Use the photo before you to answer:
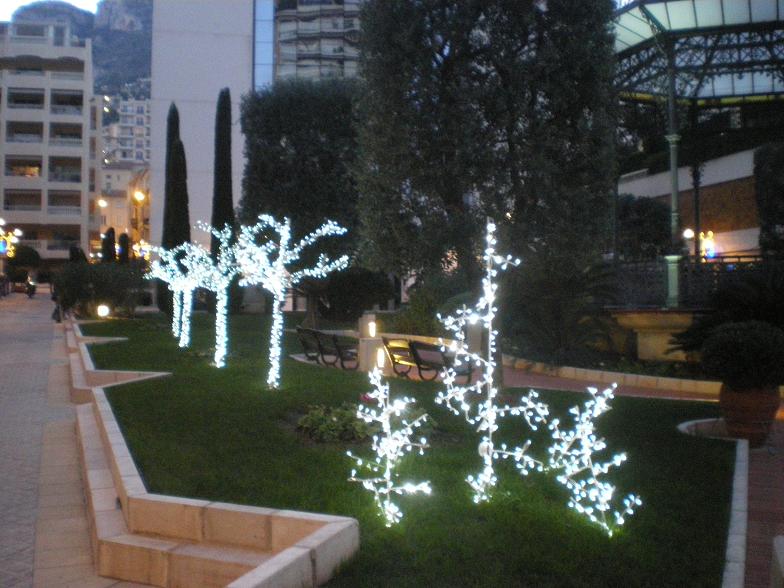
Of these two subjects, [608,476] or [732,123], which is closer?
[608,476]

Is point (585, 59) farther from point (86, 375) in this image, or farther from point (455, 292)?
point (455, 292)

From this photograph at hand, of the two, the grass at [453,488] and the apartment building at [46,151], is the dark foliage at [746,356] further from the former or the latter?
the apartment building at [46,151]

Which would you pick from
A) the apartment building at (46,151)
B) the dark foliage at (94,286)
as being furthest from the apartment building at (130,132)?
the dark foliage at (94,286)

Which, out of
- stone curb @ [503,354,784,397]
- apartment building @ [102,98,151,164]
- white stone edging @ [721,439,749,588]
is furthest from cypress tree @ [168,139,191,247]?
apartment building @ [102,98,151,164]

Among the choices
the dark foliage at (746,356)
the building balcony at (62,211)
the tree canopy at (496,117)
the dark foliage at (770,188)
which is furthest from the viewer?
the building balcony at (62,211)

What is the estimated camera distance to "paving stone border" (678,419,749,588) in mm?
5356

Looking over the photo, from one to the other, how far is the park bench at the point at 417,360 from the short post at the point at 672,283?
174 inches

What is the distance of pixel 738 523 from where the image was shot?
6469 mm

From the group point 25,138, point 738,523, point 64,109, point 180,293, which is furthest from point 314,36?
point 738,523

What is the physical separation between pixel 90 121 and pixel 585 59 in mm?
80101

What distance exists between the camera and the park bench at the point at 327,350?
1633 centimetres

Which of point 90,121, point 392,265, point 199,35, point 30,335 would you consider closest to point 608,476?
point 392,265

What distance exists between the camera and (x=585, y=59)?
11219 millimetres

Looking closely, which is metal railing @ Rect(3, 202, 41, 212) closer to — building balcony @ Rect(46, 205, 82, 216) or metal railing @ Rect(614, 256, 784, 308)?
building balcony @ Rect(46, 205, 82, 216)
